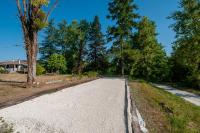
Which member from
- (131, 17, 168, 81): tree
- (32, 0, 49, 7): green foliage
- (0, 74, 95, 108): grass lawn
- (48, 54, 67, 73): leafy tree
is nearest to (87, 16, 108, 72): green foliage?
(48, 54, 67, 73): leafy tree

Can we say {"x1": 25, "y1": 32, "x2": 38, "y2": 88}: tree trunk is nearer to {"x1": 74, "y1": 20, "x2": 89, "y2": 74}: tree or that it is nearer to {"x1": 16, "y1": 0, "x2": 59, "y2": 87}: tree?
{"x1": 16, "y1": 0, "x2": 59, "y2": 87}: tree

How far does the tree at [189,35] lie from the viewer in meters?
31.5

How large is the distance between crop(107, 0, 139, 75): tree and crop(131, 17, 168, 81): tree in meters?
1.91

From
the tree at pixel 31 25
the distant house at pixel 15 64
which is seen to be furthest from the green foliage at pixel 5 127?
the distant house at pixel 15 64

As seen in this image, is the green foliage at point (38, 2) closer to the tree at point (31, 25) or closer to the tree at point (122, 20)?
the tree at point (31, 25)

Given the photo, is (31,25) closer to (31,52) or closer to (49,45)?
(31,52)

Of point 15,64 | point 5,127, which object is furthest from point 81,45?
point 5,127

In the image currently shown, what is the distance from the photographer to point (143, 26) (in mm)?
46906

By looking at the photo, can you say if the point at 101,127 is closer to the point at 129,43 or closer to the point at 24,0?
the point at 24,0

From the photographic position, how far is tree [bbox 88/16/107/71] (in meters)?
59.5

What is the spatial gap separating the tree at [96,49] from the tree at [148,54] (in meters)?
12.6

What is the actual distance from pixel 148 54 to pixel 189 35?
47.1 ft

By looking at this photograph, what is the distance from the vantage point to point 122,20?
47000 millimetres

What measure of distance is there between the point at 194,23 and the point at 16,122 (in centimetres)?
3021
